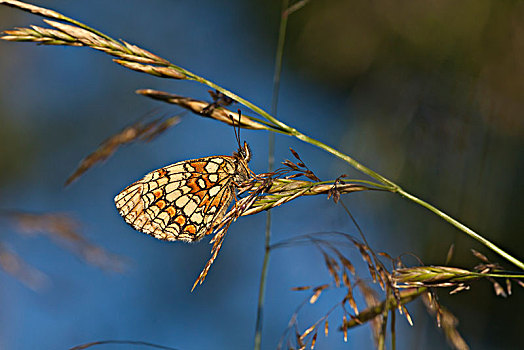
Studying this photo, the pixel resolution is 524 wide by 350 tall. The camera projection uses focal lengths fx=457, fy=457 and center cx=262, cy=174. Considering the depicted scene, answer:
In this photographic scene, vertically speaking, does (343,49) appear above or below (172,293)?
above

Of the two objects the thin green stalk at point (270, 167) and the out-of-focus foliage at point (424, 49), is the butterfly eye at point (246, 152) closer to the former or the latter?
the thin green stalk at point (270, 167)

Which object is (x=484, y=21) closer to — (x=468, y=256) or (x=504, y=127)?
(x=504, y=127)

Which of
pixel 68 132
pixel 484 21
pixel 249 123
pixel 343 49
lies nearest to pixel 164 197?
pixel 249 123

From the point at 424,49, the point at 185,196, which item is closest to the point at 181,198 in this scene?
the point at 185,196

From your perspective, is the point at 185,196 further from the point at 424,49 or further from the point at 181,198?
the point at 424,49

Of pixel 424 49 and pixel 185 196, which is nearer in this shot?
pixel 185 196

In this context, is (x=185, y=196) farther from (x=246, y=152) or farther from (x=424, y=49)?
(x=424, y=49)

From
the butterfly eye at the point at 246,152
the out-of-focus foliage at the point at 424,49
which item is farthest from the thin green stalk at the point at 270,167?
the out-of-focus foliage at the point at 424,49

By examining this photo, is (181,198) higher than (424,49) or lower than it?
lower

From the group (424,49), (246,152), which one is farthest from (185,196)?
(424,49)

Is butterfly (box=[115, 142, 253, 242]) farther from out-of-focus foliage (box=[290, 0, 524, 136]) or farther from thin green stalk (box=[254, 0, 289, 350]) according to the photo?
out-of-focus foliage (box=[290, 0, 524, 136])
